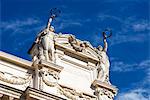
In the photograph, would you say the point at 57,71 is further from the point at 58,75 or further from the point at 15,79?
the point at 15,79

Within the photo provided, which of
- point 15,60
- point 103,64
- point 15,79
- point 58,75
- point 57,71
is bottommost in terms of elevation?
point 15,79

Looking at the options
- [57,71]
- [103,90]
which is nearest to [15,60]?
[57,71]

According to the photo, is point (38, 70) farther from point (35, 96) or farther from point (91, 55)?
point (91, 55)

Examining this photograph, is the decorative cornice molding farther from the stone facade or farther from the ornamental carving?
the ornamental carving

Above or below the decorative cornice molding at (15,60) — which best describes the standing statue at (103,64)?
above

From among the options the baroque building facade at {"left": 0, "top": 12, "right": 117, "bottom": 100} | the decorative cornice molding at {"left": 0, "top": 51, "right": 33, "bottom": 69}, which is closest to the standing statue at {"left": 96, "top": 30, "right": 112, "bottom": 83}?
the baroque building facade at {"left": 0, "top": 12, "right": 117, "bottom": 100}

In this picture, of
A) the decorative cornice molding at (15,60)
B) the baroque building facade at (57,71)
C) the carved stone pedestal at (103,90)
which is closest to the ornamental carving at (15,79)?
the baroque building facade at (57,71)

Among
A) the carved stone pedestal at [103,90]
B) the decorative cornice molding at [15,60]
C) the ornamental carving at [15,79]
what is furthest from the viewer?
the carved stone pedestal at [103,90]

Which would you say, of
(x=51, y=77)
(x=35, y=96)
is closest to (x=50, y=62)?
(x=51, y=77)

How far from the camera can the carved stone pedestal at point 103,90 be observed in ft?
73.3

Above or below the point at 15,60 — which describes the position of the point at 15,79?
below

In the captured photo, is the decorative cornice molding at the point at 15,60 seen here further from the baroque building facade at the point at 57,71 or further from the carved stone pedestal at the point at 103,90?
the carved stone pedestal at the point at 103,90

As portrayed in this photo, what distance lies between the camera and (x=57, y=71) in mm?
21562

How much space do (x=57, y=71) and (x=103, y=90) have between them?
2.26 meters
